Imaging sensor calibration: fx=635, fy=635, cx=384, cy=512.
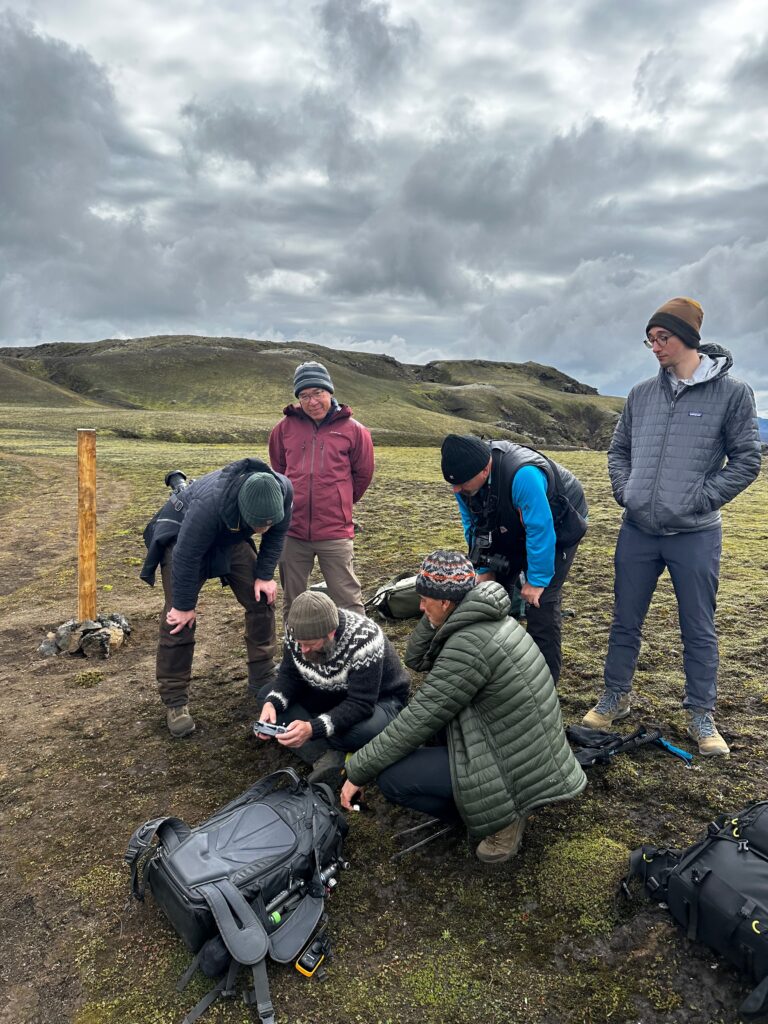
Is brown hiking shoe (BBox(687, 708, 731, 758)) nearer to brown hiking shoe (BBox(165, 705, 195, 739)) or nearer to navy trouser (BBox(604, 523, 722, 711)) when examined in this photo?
navy trouser (BBox(604, 523, 722, 711))

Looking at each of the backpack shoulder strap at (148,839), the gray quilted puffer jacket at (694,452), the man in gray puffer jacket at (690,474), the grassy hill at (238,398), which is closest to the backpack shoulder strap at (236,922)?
the backpack shoulder strap at (148,839)

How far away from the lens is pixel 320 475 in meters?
7.03

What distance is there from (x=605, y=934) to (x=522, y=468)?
3221 millimetres

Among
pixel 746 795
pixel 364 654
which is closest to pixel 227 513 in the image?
pixel 364 654

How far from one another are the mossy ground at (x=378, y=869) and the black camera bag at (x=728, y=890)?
0.67 ft

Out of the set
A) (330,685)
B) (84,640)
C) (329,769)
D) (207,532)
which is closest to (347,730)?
(330,685)

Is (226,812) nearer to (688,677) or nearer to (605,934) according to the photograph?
(605,934)

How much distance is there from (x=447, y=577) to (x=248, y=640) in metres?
3.32

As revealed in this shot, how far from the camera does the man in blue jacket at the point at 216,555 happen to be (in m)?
5.52

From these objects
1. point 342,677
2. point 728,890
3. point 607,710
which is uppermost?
point 342,677

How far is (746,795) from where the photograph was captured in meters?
4.79

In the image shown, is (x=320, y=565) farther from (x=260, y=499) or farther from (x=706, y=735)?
(x=706, y=735)

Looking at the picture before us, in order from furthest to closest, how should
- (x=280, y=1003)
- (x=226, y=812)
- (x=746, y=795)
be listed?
(x=746, y=795) < (x=226, y=812) < (x=280, y=1003)

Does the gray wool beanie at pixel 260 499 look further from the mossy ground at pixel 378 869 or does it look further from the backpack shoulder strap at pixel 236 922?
the backpack shoulder strap at pixel 236 922
